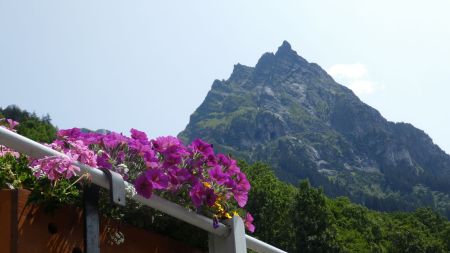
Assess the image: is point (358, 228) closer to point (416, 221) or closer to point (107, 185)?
point (416, 221)

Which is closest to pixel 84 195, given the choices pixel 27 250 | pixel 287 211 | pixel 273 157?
pixel 27 250

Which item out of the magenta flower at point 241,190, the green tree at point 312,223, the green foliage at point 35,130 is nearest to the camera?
the magenta flower at point 241,190

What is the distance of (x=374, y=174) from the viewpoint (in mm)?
199000

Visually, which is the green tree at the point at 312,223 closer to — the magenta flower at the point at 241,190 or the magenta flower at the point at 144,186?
the magenta flower at the point at 241,190

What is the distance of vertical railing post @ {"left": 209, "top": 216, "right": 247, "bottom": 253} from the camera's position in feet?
8.89

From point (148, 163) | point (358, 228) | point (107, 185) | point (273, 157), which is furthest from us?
point (273, 157)

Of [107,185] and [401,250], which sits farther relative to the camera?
[401,250]

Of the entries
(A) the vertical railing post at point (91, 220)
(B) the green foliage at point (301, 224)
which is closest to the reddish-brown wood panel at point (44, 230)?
(A) the vertical railing post at point (91, 220)

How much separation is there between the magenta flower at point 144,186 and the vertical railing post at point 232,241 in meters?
0.46

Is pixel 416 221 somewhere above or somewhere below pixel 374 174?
A: below

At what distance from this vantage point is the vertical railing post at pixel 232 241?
2.71 m

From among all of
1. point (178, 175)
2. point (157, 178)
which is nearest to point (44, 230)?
point (157, 178)

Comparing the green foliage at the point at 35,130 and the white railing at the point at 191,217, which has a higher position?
the green foliage at the point at 35,130

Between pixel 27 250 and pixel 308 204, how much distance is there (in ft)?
115
